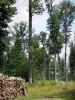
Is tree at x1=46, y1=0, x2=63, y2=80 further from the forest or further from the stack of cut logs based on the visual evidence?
the stack of cut logs

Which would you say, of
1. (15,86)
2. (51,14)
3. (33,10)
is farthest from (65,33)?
(15,86)

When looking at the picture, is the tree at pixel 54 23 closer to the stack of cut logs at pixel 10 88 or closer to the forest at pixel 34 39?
the forest at pixel 34 39

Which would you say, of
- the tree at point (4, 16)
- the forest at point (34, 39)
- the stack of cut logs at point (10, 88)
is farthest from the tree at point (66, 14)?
the stack of cut logs at point (10, 88)

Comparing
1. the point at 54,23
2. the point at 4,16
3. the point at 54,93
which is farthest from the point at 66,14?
the point at 54,93

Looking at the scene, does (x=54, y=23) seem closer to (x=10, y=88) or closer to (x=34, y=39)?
(x=34, y=39)

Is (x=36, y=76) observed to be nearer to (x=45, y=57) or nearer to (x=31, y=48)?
(x=31, y=48)

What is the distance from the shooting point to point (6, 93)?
22.7m

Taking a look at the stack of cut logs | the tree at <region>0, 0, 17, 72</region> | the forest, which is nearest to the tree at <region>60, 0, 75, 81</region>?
the forest

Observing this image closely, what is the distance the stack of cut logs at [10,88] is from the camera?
2255 cm

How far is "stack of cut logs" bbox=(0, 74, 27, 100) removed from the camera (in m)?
22.5

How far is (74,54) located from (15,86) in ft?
189

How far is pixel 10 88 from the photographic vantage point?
23.7 metres

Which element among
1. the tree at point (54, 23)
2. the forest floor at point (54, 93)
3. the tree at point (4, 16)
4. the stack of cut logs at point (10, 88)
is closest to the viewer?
the forest floor at point (54, 93)

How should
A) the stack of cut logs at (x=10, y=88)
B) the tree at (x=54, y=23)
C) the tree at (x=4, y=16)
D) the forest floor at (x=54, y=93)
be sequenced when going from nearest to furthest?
the forest floor at (x=54, y=93), the stack of cut logs at (x=10, y=88), the tree at (x=4, y=16), the tree at (x=54, y=23)
